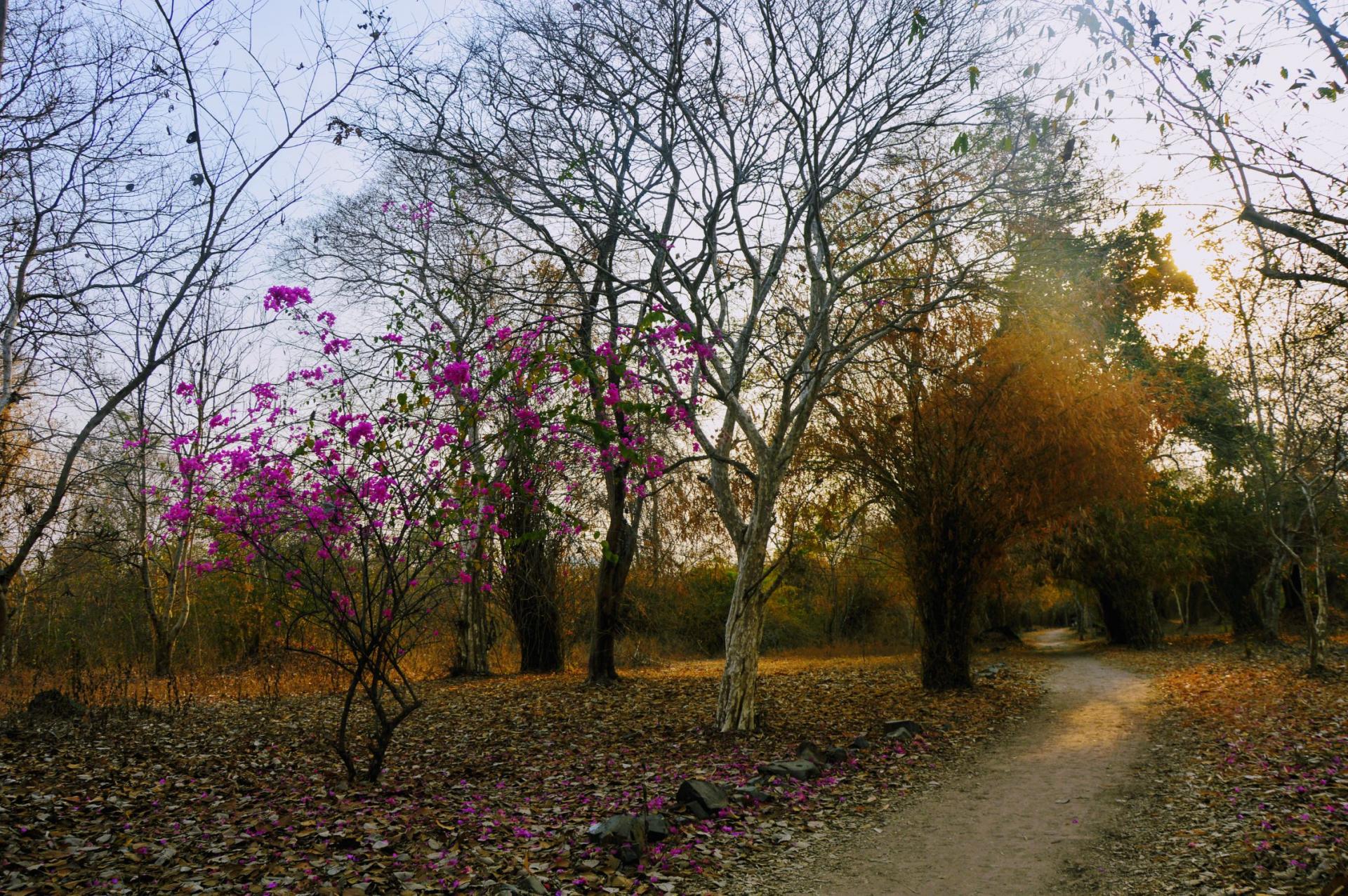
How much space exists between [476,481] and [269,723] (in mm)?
6269

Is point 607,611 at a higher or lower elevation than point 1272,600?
higher

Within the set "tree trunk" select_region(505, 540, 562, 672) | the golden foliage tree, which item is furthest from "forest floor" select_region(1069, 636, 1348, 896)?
"tree trunk" select_region(505, 540, 562, 672)

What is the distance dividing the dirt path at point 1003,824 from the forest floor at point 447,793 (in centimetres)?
30

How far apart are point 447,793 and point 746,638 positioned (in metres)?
3.70

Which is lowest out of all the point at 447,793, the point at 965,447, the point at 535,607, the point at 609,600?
the point at 447,793

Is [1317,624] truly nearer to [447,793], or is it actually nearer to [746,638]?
[746,638]

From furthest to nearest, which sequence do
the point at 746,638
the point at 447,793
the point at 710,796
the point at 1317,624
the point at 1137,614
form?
the point at 1137,614 < the point at 1317,624 < the point at 746,638 < the point at 447,793 < the point at 710,796

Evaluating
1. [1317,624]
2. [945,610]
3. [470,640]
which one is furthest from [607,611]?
[1317,624]

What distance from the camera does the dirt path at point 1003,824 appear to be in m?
4.84

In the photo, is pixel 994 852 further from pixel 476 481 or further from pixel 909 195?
pixel 909 195

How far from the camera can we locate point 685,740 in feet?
28.9

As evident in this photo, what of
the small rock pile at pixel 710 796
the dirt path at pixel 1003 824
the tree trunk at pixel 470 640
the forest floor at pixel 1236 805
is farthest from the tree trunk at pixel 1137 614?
the tree trunk at pixel 470 640

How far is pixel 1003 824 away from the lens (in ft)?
19.3

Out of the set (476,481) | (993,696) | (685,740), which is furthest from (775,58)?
(993,696)
